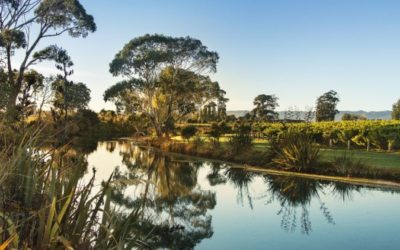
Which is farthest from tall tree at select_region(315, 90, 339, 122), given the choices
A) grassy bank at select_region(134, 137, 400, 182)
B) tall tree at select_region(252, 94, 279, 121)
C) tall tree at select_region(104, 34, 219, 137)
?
grassy bank at select_region(134, 137, 400, 182)

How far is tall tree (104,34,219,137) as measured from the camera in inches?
1235

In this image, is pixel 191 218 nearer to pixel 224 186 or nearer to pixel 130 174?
pixel 224 186

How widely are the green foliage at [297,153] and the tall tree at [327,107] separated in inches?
1535

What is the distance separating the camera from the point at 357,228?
808 cm

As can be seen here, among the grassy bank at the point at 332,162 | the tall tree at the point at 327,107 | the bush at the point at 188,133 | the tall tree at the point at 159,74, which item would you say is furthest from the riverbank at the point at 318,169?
the tall tree at the point at 327,107

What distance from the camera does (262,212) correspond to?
31.0 feet

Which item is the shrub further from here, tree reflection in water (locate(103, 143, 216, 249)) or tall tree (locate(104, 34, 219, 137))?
tall tree (locate(104, 34, 219, 137))

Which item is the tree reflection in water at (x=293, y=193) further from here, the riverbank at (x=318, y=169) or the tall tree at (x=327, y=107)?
the tall tree at (x=327, y=107)

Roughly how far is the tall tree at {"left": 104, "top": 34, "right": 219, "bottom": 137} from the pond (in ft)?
56.9

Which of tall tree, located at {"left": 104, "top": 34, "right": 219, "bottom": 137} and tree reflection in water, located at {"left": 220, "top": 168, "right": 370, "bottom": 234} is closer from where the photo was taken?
tree reflection in water, located at {"left": 220, "top": 168, "right": 370, "bottom": 234}

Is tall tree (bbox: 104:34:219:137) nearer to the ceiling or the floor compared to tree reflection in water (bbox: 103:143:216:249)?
nearer to the ceiling

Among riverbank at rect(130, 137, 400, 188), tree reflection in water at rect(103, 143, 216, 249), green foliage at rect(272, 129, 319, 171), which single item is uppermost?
green foliage at rect(272, 129, 319, 171)

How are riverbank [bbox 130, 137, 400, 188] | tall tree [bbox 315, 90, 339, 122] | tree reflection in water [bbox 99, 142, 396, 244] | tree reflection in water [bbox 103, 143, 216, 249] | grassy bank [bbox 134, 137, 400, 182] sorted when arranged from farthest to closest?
tall tree [bbox 315, 90, 339, 122]
grassy bank [bbox 134, 137, 400, 182]
riverbank [bbox 130, 137, 400, 188]
tree reflection in water [bbox 99, 142, 396, 244]
tree reflection in water [bbox 103, 143, 216, 249]

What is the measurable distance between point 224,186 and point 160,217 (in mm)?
4425
